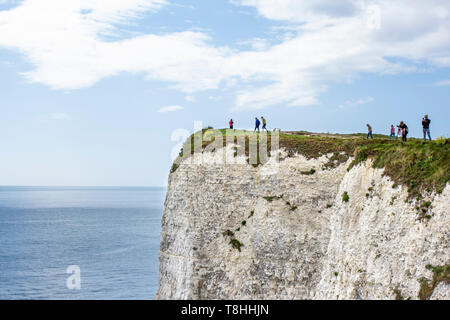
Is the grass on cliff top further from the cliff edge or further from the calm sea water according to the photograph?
the calm sea water

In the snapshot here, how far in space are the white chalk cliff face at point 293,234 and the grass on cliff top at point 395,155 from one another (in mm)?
750

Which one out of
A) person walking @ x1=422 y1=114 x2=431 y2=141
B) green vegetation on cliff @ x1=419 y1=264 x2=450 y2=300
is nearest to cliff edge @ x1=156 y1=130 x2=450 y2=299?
green vegetation on cliff @ x1=419 y1=264 x2=450 y2=300

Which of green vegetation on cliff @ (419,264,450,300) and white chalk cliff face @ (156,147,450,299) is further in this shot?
white chalk cliff face @ (156,147,450,299)

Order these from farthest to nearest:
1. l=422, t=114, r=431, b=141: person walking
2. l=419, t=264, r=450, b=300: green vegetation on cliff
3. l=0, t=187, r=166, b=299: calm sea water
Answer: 1. l=0, t=187, r=166, b=299: calm sea water
2. l=422, t=114, r=431, b=141: person walking
3. l=419, t=264, r=450, b=300: green vegetation on cliff

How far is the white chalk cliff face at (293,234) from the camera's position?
103 feet

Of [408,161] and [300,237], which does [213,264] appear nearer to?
[300,237]

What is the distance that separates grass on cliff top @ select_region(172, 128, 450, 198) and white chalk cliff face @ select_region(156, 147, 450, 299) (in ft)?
2.46

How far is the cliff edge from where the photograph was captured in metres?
31.0

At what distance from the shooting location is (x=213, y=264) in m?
42.8

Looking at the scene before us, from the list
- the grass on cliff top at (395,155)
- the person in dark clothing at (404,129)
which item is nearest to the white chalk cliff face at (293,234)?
the grass on cliff top at (395,155)

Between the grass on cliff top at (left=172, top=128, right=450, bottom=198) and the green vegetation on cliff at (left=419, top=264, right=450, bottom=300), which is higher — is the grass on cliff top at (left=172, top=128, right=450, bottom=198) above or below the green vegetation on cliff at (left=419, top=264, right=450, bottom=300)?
above

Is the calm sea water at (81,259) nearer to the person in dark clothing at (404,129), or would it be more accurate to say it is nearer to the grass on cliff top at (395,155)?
the grass on cliff top at (395,155)

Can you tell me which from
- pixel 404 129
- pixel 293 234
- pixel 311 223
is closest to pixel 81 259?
pixel 293 234

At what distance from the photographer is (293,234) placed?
40.3 meters
